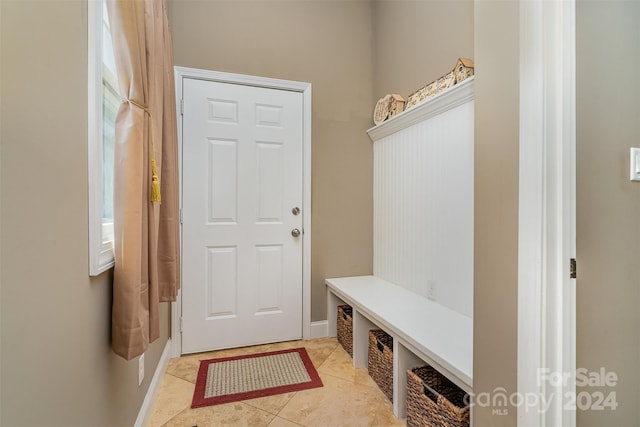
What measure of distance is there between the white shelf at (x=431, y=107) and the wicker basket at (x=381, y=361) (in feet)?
4.60

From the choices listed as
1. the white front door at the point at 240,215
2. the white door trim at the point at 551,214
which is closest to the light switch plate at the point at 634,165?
the white door trim at the point at 551,214

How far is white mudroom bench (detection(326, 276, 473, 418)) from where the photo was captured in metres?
1.25

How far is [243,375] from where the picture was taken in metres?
1.90

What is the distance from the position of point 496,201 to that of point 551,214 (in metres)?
0.16

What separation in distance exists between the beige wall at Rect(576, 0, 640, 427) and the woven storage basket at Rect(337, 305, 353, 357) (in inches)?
55.3

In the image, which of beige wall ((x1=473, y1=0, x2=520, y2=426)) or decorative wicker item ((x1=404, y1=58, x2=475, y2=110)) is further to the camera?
decorative wicker item ((x1=404, y1=58, x2=475, y2=110))

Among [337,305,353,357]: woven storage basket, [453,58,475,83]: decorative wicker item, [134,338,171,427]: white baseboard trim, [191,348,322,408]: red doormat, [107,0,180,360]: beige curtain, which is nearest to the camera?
[107,0,180,360]: beige curtain

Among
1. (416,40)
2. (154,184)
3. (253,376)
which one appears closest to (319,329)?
(253,376)

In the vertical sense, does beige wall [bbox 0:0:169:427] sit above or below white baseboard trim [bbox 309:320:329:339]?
above

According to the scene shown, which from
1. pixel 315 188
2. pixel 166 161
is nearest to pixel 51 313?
pixel 166 161

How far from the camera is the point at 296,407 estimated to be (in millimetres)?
1596

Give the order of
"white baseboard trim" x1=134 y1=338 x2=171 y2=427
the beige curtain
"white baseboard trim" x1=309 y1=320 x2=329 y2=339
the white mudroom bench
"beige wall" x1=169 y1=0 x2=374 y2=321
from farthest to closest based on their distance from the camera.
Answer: "white baseboard trim" x1=309 y1=320 x2=329 y2=339 < "beige wall" x1=169 y1=0 x2=374 y2=321 < "white baseboard trim" x1=134 y1=338 x2=171 y2=427 < the white mudroom bench < the beige curtain

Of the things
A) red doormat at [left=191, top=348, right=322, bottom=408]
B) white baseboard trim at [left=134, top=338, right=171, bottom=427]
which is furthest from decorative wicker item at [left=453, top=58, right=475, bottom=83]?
white baseboard trim at [left=134, top=338, right=171, bottom=427]

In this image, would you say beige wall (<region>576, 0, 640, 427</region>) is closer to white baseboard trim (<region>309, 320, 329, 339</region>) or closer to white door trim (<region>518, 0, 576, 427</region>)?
white door trim (<region>518, 0, 576, 427</region>)
